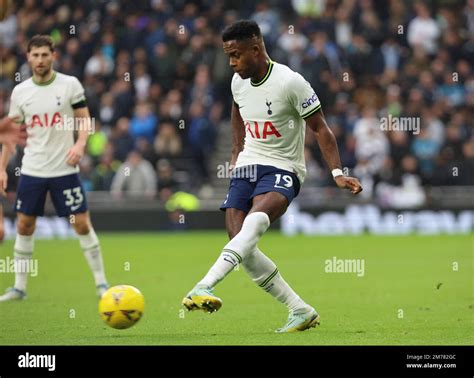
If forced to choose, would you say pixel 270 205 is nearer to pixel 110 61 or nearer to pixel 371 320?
pixel 371 320

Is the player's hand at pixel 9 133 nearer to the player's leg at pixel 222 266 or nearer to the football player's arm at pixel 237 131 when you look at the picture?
the player's leg at pixel 222 266

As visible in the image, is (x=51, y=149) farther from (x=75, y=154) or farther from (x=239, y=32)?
(x=239, y=32)

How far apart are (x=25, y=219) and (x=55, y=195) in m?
0.44

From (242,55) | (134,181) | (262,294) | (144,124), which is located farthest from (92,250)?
(144,124)

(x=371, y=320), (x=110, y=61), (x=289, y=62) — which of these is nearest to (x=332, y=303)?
(x=371, y=320)

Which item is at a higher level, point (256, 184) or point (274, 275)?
point (256, 184)

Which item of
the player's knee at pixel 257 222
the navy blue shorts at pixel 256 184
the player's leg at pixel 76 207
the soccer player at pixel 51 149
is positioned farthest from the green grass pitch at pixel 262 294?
the navy blue shorts at pixel 256 184

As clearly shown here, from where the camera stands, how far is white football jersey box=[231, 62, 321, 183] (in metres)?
9.65

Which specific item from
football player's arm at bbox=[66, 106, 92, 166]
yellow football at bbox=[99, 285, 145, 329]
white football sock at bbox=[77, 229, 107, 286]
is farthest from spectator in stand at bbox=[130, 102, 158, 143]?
yellow football at bbox=[99, 285, 145, 329]

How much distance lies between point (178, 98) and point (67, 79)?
1258 centimetres

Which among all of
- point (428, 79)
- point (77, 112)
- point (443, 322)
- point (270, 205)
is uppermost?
point (428, 79)

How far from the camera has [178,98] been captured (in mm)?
25094

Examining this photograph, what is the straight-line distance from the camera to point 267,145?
32.2 ft

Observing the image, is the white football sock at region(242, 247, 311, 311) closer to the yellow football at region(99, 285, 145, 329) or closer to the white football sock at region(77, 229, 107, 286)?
the yellow football at region(99, 285, 145, 329)
